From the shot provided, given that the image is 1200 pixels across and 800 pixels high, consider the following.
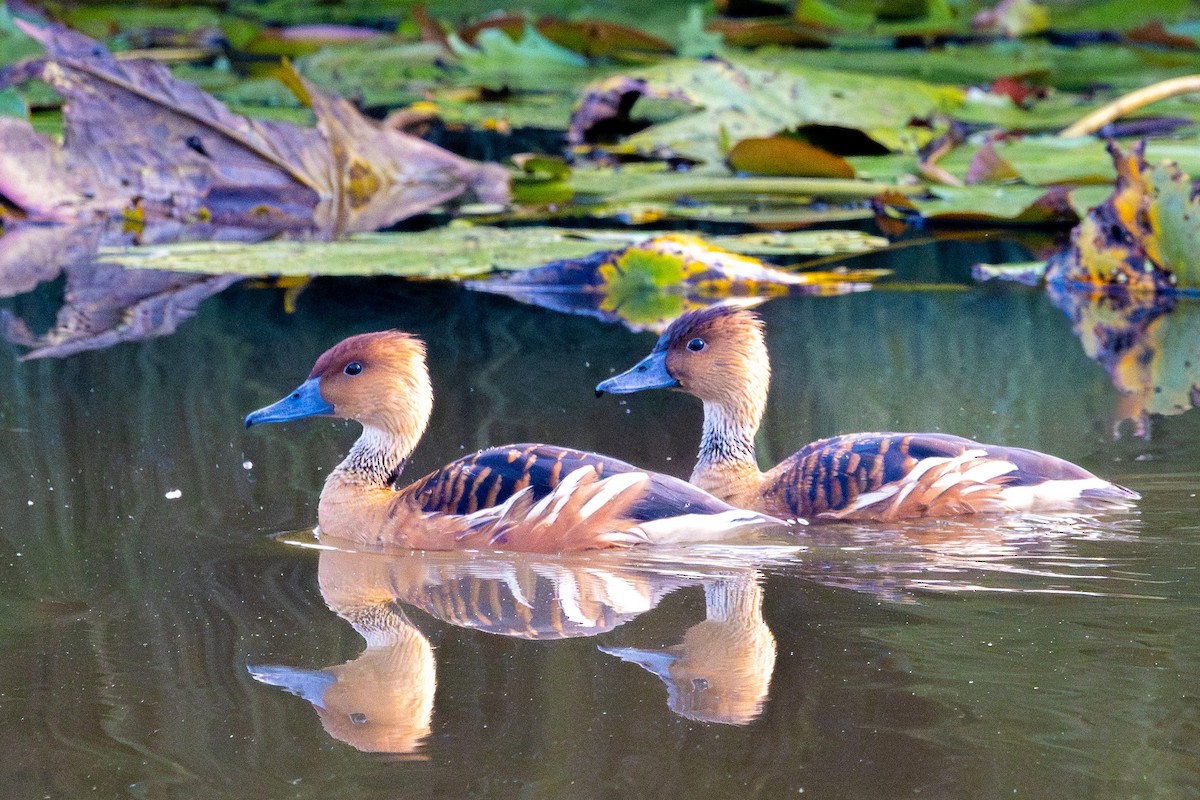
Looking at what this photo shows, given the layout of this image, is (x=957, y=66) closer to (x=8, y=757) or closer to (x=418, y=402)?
(x=418, y=402)

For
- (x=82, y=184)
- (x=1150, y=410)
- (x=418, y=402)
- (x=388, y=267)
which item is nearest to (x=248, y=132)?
(x=82, y=184)

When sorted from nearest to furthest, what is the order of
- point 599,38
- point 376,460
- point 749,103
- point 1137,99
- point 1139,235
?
point 376,460 < point 1139,235 < point 1137,99 < point 749,103 < point 599,38

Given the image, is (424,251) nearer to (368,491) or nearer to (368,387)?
(368,387)

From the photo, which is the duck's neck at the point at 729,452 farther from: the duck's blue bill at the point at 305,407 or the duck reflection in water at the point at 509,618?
the duck's blue bill at the point at 305,407

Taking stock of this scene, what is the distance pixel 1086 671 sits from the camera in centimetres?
334

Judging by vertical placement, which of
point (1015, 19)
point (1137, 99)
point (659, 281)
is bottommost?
point (659, 281)

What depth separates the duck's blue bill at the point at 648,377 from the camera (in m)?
5.11

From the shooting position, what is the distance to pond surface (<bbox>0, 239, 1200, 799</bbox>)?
294cm

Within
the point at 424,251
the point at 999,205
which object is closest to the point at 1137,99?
the point at 999,205

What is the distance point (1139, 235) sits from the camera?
24.0ft

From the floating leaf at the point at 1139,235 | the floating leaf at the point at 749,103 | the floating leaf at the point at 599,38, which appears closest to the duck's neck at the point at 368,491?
the floating leaf at the point at 1139,235

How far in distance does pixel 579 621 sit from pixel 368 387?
1328mm

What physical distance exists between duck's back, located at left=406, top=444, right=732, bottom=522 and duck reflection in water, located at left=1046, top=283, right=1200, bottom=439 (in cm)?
161

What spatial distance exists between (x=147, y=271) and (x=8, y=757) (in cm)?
566
